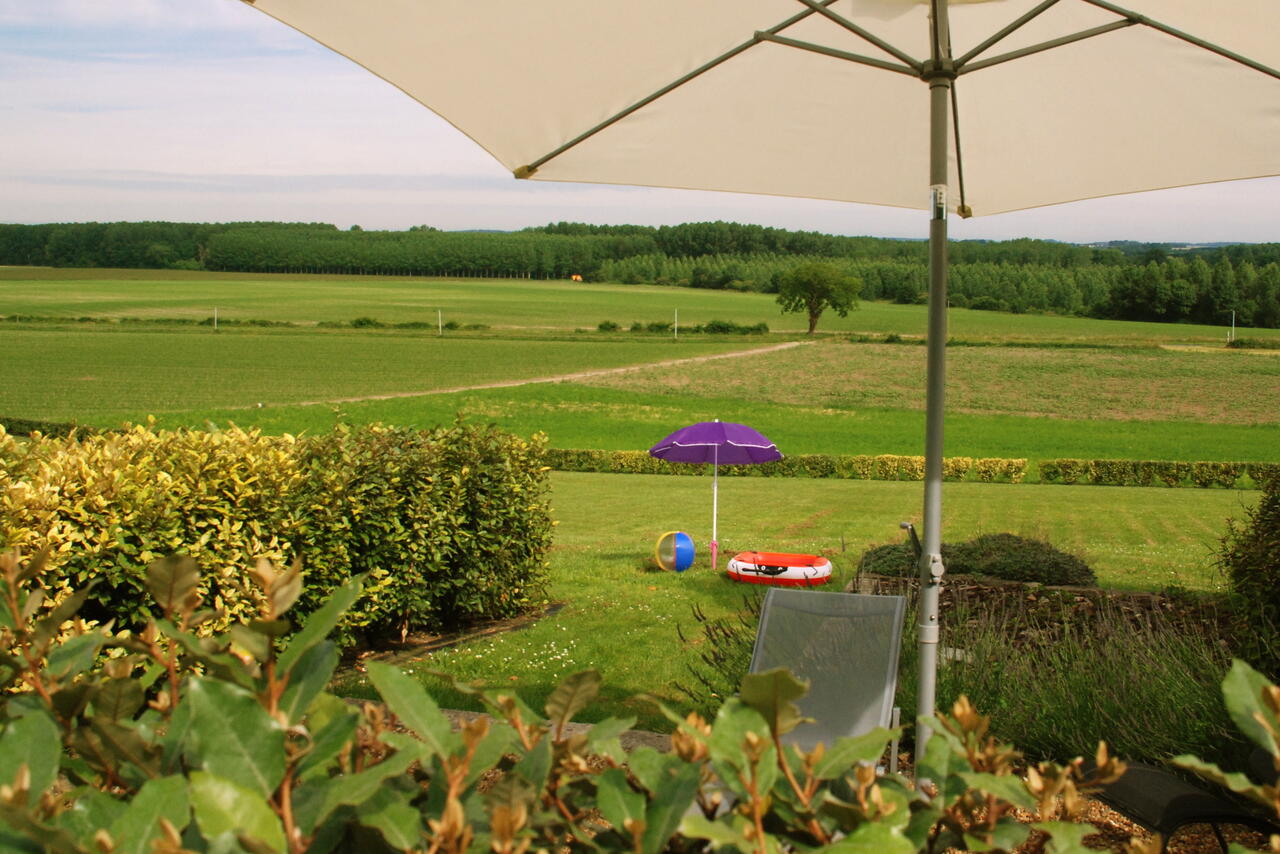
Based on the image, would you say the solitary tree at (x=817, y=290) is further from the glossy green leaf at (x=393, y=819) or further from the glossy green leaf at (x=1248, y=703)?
the glossy green leaf at (x=393, y=819)

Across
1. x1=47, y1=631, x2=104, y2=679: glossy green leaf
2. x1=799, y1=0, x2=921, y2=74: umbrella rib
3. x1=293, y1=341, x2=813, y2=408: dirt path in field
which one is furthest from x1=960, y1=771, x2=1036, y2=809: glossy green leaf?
x1=293, y1=341, x2=813, y2=408: dirt path in field

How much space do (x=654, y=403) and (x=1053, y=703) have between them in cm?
4006

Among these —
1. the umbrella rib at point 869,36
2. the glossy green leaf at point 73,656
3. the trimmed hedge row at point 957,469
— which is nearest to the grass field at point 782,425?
the trimmed hedge row at point 957,469

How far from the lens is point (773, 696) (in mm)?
866

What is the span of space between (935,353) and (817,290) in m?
86.8

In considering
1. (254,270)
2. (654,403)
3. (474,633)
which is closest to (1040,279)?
(654,403)

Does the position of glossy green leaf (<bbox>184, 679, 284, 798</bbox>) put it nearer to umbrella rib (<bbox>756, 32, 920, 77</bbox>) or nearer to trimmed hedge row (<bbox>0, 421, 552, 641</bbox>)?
trimmed hedge row (<bbox>0, 421, 552, 641</bbox>)

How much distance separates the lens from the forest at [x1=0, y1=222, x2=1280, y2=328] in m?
82.3

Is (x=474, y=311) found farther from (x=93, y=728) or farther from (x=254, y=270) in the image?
(x=93, y=728)

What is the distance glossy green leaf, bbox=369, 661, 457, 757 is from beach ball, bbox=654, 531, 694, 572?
9.75m

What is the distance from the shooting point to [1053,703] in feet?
11.9

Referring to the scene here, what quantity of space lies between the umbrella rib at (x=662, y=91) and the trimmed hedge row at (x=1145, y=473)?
2477 cm

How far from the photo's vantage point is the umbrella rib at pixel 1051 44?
298 cm

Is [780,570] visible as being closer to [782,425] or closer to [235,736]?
[235,736]
